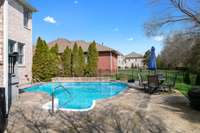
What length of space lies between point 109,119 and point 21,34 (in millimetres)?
12737

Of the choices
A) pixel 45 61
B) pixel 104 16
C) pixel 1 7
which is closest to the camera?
pixel 1 7

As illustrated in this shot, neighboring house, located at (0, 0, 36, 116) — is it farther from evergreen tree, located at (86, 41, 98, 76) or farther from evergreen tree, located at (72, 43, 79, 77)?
evergreen tree, located at (86, 41, 98, 76)

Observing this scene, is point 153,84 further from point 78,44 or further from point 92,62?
point 78,44

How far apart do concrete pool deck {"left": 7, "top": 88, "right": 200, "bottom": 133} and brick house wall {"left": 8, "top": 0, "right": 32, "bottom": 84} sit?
27.5 feet

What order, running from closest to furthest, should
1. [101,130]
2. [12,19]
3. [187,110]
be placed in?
[101,130], [187,110], [12,19]

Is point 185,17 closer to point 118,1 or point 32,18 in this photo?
point 118,1

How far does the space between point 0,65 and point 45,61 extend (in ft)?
44.2

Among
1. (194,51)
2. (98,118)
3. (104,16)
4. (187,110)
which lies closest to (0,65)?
(98,118)

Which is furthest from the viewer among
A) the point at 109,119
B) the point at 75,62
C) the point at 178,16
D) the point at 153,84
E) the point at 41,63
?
the point at 75,62

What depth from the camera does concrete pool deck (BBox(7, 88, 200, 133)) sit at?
631 cm

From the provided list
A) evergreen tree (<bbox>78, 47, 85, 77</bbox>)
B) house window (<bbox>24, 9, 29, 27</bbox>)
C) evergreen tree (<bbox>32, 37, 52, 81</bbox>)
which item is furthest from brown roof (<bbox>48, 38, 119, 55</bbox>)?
house window (<bbox>24, 9, 29, 27</bbox>)

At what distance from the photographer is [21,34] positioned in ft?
57.1

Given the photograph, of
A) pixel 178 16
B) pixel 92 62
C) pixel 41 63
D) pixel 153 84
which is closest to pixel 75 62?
pixel 92 62

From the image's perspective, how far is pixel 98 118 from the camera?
7.34 meters
